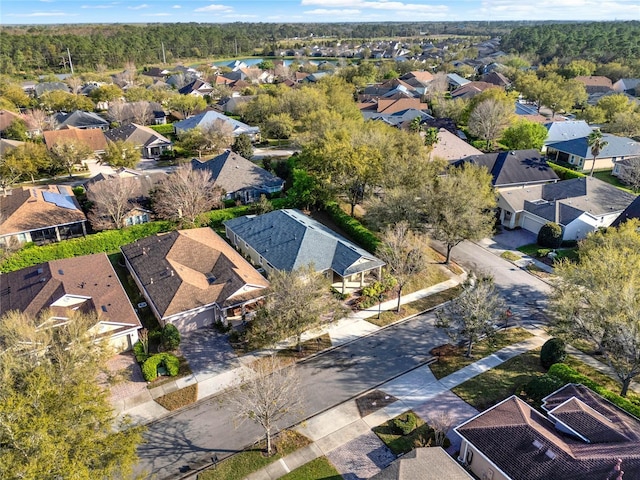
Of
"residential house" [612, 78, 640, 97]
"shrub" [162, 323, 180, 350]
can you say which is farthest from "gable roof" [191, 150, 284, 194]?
"residential house" [612, 78, 640, 97]

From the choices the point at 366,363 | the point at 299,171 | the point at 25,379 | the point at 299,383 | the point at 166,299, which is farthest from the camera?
the point at 299,171

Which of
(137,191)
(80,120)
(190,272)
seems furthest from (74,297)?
(80,120)

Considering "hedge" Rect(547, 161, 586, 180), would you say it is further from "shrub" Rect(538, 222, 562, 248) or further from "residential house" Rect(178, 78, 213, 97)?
"residential house" Rect(178, 78, 213, 97)

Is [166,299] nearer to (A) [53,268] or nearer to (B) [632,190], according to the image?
(A) [53,268]

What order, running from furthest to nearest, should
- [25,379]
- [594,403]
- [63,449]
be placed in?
A: [594,403], [25,379], [63,449]

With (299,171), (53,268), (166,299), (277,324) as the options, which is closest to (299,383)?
(277,324)

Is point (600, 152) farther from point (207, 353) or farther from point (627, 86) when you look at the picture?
point (627, 86)

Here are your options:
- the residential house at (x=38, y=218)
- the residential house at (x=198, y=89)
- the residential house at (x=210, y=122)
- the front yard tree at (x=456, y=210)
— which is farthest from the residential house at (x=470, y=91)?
the residential house at (x=38, y=218)

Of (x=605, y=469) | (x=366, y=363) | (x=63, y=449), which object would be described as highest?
(x=63, y=449)
